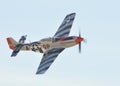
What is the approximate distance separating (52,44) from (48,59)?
414cm

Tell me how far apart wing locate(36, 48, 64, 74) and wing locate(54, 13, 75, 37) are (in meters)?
5.03

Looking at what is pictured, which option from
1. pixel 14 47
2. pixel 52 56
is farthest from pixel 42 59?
pixel 14 47

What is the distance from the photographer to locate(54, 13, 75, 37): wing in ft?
400

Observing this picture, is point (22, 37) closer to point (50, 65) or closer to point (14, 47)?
point (14, 47)

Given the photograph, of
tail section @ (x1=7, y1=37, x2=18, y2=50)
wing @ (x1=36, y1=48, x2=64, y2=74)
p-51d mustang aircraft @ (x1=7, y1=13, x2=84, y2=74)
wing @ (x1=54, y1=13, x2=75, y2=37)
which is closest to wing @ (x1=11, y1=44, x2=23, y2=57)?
p-51d mustang aircraft @ (x1=7, y1=13, x2=84, y2=74)

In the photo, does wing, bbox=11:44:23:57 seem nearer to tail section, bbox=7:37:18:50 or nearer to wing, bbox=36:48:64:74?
tail section, bbox=7:37:18:50

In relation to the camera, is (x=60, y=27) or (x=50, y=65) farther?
(x=60, y=27)

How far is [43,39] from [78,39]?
7.66 meters

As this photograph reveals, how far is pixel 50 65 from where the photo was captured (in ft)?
371

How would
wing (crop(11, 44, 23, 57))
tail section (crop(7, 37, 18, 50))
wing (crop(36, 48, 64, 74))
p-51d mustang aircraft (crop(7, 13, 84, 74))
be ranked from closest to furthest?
wing (crop(36, 48, 64, 74)) < p-51d mustang aircraft (crop(7, 13, 84, 74)) < wing (crop(11, 44, 23, 57)) < tail section (crop(7, 37, 18, 50))

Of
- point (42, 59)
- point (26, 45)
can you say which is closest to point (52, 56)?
point (42, 59)

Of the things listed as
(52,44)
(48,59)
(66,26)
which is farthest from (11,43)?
(48,59)

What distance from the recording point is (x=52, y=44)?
390 feet

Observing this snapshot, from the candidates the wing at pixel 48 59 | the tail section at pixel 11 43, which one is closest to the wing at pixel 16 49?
the tail section at pixel 11 43
